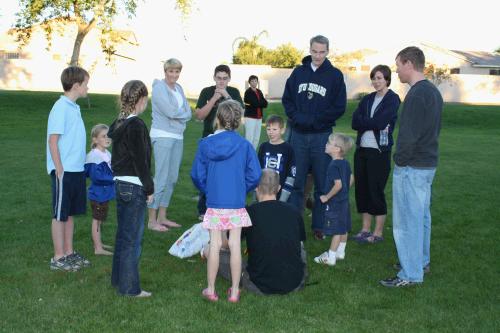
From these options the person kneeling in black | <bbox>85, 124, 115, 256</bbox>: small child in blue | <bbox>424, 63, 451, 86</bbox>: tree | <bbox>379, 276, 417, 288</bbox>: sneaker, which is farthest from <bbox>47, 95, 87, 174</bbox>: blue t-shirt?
<bbox>424, 63, 451, 86</bbox>: tree

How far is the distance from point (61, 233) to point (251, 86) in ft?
28.1

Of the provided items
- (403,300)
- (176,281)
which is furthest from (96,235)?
(403,300)

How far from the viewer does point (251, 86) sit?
45.2 ft

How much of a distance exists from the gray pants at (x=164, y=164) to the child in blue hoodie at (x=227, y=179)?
2.43 meters

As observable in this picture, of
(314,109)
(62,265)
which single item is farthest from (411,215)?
(62,265)

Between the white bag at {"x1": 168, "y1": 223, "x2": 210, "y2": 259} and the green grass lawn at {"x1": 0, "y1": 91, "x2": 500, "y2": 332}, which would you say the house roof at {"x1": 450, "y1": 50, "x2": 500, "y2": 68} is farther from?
the white bag at {"x1": 168, "y1": 223, "x2": 210, "y2": 259}

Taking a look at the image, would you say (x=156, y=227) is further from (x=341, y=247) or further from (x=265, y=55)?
(x=265, y=55)

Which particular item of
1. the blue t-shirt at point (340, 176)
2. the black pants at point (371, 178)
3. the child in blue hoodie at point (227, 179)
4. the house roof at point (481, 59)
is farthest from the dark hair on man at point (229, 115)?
the house roof at point (481, 59)

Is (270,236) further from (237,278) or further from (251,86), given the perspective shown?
(251,86)

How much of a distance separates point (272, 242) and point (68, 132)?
2.13 metres

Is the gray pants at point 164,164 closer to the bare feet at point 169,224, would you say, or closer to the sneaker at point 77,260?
the bare feet at point 169,224

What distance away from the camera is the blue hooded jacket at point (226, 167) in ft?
16.1

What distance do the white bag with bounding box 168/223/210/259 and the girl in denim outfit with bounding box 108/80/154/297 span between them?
124 centimetres

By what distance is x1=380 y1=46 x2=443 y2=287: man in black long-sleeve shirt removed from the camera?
17.5 ft
